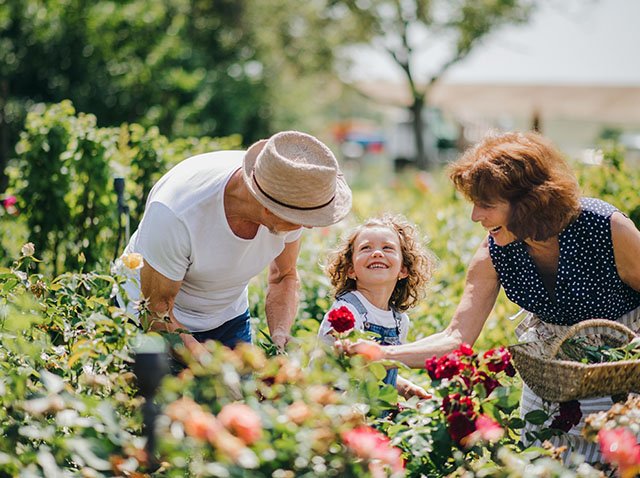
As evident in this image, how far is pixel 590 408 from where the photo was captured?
7.68 feet

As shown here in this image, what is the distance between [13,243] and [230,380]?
4.50 meters

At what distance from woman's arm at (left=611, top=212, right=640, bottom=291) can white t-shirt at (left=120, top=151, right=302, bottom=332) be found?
4.01 ft

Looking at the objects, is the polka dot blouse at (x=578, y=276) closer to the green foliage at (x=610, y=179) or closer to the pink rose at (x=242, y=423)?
the pink rose at (x=242, y=423)

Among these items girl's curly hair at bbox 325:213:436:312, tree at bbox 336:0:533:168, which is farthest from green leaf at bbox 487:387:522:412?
tree at bbox 336:0:533:168

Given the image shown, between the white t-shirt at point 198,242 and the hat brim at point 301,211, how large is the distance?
10cm

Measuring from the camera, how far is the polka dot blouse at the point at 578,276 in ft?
7.50

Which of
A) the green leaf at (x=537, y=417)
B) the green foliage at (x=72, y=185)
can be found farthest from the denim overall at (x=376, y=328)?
the green foliage at (x=72, y=185)

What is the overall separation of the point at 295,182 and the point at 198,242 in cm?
44

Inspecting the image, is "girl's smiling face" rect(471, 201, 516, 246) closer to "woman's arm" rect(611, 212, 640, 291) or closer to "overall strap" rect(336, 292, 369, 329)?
"woman's arm" rect(611, 212, 640, 291)

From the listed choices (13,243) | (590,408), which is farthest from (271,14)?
(590,408)

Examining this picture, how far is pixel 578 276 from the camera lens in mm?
2332

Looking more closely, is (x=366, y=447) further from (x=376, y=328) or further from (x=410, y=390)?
(x=376, y=328)

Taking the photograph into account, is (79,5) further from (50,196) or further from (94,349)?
(94,349)

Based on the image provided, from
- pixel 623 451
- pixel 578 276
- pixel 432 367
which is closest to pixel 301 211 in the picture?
pixel 432 367
